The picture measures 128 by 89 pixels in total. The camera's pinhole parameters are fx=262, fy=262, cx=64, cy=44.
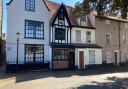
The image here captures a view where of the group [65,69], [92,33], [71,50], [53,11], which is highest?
[53,11]

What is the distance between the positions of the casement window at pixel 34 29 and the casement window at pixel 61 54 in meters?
2.77

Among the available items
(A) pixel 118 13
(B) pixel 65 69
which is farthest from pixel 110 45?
(A) pixel 118 13

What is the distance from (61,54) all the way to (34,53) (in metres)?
3.97

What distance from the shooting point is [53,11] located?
35375 millimetres

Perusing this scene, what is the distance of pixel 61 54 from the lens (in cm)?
3416

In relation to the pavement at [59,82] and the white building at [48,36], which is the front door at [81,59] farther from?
the pavement at [59,82]

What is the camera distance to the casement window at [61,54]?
1318 inches

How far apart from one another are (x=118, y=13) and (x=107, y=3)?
1.49 metres

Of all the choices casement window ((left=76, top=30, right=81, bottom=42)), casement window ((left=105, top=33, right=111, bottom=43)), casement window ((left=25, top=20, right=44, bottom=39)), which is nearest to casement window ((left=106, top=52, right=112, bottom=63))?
casement window ((left=105, top=33, right=111, bottom=43))

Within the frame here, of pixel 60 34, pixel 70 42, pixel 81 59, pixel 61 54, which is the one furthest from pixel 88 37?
pixel 61 54

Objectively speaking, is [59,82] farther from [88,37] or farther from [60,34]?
[88,37]

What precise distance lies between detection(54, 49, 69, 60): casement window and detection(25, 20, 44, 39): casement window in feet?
9.09

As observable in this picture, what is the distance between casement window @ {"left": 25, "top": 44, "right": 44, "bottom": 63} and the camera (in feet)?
103

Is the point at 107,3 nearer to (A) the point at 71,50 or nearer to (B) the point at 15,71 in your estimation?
(B) the point at 15,71
